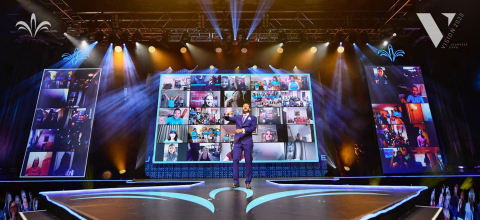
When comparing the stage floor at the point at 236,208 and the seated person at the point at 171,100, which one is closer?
the stage floor at the point at 236,208

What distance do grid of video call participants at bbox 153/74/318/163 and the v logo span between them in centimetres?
414

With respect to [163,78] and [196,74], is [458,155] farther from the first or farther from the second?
[163,78]

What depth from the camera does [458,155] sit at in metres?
7.91

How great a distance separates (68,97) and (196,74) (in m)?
4.28

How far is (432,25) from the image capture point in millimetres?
8367

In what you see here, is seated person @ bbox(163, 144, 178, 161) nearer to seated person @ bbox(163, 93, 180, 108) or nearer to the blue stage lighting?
seated person @ bbox(163, 93, 180, 108)

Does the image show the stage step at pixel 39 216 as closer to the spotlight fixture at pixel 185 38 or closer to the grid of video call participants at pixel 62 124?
the grid of video call participants at pixel 62 124

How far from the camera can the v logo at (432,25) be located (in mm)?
8227

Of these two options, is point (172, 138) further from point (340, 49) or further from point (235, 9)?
point (340, 49)

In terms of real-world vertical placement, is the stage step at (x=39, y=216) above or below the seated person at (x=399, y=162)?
below

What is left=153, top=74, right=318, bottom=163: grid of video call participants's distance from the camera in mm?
7957

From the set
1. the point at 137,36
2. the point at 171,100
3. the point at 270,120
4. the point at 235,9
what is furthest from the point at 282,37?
the point at 137,36

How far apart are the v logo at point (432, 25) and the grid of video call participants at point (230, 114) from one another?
4.14 metres

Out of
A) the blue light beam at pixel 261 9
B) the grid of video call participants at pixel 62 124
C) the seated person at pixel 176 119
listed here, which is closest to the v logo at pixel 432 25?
the blue light beam at pixel 261 9
